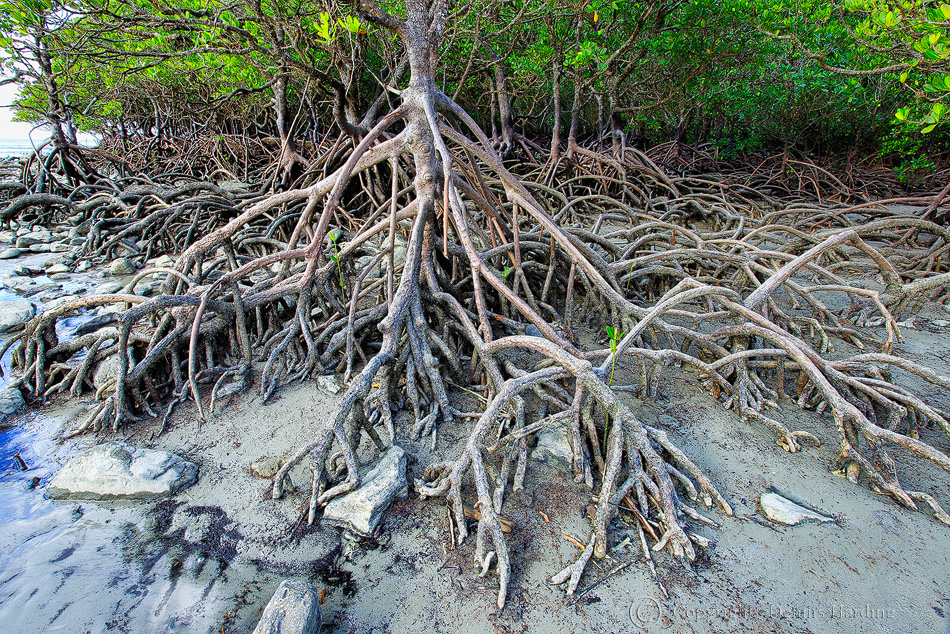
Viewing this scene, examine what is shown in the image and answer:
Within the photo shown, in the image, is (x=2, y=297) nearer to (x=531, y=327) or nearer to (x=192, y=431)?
(x=192, y=431)

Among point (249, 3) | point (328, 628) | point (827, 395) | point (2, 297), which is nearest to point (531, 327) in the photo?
point (827, 395)

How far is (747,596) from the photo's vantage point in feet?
4.93

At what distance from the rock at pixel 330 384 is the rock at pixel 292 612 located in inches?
52.1

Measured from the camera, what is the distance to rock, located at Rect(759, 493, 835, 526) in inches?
69.5

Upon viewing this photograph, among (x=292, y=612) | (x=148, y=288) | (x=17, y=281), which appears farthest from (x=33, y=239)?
(x=292, y=612)

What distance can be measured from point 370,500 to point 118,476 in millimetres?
1263

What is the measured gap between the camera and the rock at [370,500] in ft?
5.95

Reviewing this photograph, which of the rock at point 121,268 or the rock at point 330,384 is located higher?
the rock at point 121,268

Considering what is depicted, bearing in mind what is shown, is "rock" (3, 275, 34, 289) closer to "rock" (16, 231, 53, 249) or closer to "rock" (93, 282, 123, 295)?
"rock" (93, 282, 123, 295)

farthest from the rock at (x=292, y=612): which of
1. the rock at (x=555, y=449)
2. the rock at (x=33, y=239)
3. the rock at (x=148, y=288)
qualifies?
the rock at (x=33, y=239)

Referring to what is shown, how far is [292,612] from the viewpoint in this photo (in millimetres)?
1403

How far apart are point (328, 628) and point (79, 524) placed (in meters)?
1.33

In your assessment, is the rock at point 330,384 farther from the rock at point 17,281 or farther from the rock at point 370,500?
the rock at point 17,281

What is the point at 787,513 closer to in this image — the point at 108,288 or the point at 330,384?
the point at 330,384
